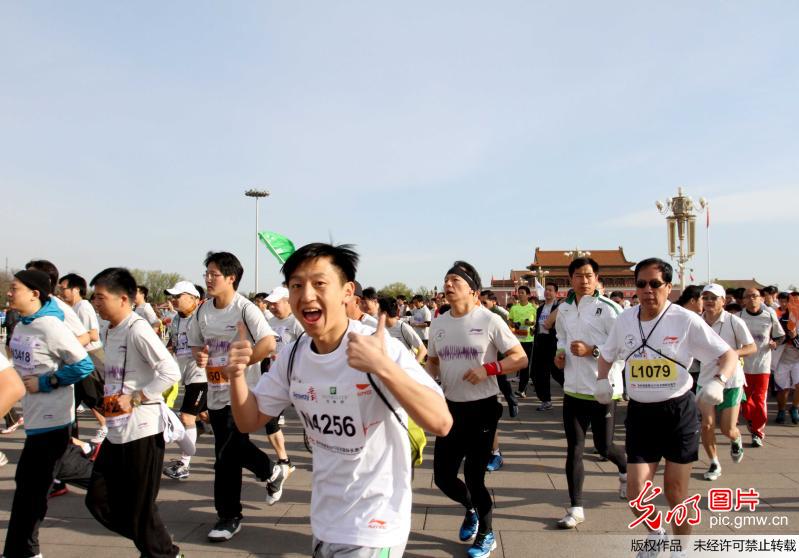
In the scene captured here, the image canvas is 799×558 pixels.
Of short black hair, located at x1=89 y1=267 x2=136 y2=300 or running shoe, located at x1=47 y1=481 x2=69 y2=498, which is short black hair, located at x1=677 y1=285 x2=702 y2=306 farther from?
running shoe, located at x1=47 y1=481 x2=69 y2=498

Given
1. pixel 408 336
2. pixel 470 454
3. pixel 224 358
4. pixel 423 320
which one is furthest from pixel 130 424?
pixel 423 320

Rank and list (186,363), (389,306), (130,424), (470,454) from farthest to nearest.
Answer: (186,363), (389,306), (470,454), (130,424)

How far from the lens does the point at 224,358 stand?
482cm

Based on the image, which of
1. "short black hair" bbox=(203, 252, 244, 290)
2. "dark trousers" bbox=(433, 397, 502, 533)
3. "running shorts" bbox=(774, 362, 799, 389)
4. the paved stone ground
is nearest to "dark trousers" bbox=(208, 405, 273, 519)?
the paved stone ground

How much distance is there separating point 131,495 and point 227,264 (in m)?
1.83

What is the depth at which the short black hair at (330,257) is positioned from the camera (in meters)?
2.31

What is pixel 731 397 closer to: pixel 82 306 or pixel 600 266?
pixel 82 306

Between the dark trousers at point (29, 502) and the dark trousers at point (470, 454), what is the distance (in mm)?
2537

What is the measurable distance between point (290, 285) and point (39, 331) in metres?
2.66

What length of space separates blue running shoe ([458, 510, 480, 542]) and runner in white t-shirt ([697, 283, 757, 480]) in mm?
2582

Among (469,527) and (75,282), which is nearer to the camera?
(469,527)

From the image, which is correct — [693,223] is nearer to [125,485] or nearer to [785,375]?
[785,375]

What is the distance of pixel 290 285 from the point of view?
7.54ft

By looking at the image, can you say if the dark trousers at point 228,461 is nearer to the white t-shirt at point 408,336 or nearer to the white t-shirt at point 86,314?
the white t-shirt at point 408,336
